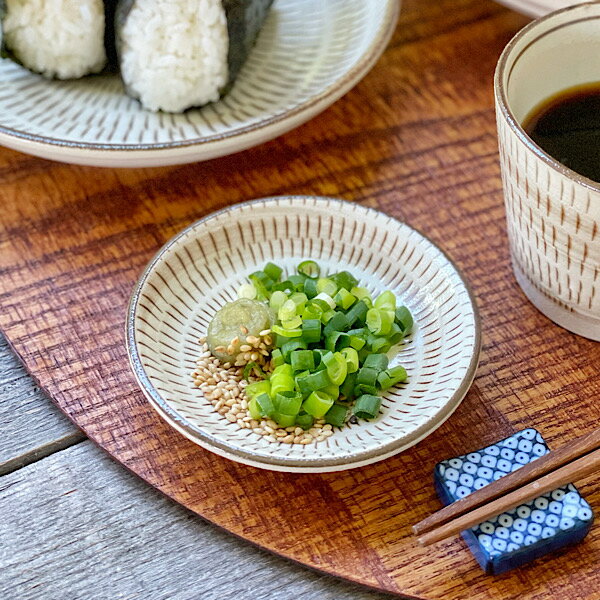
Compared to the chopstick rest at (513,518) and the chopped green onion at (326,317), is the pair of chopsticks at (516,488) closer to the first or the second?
the chopstick rest at (513,518)

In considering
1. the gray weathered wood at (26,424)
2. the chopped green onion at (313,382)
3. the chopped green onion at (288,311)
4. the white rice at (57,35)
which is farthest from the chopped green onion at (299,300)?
the white rice at (57,35)

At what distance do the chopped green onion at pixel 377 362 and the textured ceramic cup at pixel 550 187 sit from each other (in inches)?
9.5

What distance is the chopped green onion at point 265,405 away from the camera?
106 cm

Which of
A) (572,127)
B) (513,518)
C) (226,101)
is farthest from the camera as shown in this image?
(226,101)

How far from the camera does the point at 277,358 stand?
1112 millimetres

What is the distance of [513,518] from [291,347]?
323 mm

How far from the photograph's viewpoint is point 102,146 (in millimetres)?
1277

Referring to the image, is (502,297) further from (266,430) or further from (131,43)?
(131,43)

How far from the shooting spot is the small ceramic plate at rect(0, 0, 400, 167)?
130cm

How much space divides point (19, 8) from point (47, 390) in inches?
23.2

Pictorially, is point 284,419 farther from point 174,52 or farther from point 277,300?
point 174,52

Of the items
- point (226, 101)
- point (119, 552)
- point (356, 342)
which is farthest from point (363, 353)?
point (226, 101)

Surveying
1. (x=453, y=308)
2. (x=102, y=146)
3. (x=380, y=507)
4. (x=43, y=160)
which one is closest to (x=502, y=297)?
(x=453, y=308)

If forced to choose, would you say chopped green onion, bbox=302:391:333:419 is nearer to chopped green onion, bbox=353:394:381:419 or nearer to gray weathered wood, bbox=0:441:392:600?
chopped green onion, bbox=353:394:381:419
